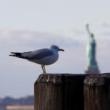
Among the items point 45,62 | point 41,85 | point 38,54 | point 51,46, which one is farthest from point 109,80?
point 51,46

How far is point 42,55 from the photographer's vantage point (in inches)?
336

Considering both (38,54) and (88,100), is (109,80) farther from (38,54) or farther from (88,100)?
(38,54)

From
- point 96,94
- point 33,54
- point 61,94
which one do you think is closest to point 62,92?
point 61,94

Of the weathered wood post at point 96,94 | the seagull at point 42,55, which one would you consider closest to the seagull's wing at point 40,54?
the seagull at point 42,55

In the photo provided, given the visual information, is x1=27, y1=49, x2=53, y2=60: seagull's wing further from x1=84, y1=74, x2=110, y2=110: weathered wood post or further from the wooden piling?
x1=84, y1=74, x2=110, y2=110: weathered wood post

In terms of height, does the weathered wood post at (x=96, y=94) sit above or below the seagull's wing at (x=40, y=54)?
below

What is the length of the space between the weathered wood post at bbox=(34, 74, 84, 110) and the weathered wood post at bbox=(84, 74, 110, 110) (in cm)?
9

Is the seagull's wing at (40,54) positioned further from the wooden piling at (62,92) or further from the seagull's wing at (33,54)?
the wooden piling at (62,92)

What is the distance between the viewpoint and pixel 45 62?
8.88m

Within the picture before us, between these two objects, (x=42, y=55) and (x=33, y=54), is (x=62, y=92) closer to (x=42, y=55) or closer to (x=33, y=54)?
(x=33, y=54)

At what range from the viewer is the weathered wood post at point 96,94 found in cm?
396

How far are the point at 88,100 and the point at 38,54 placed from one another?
13.8 feet

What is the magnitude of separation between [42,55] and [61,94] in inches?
176

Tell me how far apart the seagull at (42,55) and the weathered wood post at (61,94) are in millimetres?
3521
